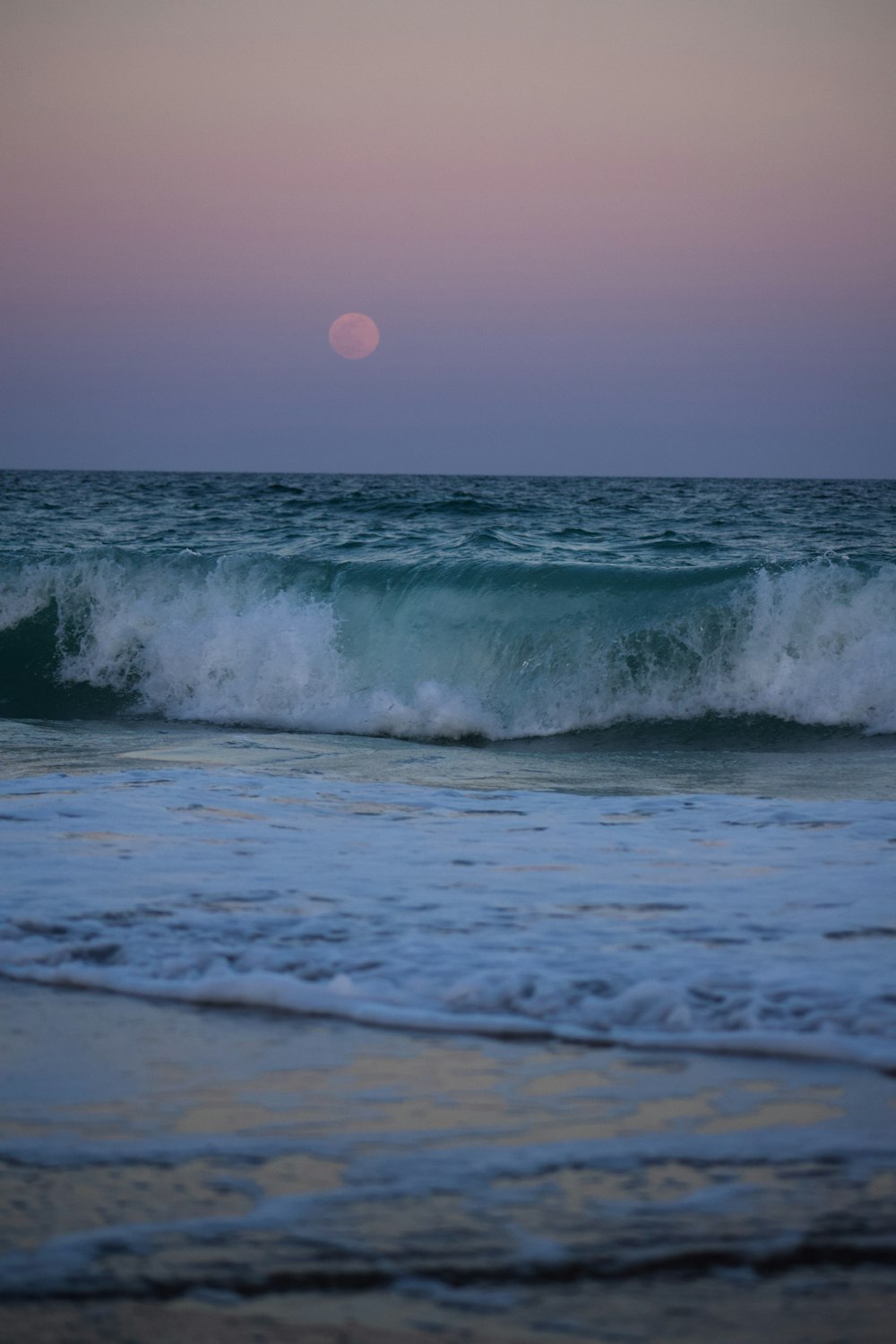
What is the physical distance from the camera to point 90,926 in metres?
3.18

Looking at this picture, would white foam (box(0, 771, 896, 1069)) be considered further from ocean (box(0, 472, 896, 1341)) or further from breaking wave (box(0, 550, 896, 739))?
breaking wave (box(0, 550, 896, 739))

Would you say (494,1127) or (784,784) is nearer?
Answer: (494,1127)

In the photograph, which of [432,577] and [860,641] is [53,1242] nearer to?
[860,641]

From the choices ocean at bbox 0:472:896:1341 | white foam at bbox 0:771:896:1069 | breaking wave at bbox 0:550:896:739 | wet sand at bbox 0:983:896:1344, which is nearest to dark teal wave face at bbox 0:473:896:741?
breaking wave at bbox 0:550:896:739

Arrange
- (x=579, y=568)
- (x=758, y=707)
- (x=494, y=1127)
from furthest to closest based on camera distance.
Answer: (x=579, y=568), (x=758, y=707), (x=494, y=1127)

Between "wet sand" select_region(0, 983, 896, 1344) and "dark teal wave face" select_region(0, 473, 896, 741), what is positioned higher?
"dark teal wave face" select_region(0, 473, 896, 741)

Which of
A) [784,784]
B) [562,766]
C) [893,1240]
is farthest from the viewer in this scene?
[562,766]

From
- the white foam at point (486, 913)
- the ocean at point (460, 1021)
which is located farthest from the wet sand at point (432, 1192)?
the white foam at point (486, 913)

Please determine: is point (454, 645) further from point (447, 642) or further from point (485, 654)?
point (485, 654)

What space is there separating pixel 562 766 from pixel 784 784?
1.24 metres

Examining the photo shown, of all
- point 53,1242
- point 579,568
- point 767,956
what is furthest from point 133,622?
point 53,1242

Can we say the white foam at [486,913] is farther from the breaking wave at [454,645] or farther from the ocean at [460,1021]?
the breaking wave at [454,645]

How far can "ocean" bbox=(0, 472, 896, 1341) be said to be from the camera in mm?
1624

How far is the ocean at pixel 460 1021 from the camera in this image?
162cm
